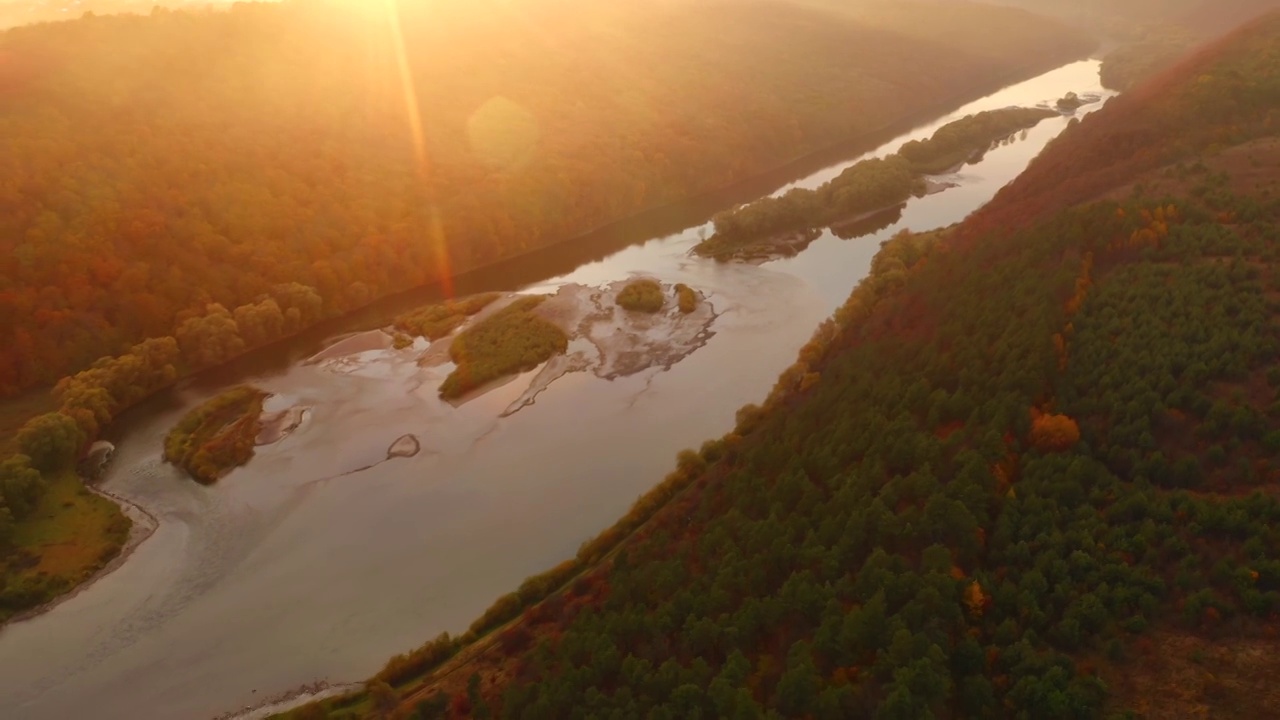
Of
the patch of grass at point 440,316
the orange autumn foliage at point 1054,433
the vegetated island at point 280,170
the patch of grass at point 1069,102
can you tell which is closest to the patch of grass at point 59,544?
the vegetated island at point 280,170

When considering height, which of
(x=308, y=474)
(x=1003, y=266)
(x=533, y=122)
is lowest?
(x=308, y=474)

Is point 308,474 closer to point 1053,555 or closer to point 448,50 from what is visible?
point 1053,555

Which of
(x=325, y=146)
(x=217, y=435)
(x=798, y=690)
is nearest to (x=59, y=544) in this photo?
(x=217, y=435)

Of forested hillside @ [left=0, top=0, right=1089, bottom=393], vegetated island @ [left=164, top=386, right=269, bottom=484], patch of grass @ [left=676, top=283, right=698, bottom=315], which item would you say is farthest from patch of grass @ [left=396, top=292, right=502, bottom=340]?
patch of grass @ [left=676, top=283, right=698, bottom=315]

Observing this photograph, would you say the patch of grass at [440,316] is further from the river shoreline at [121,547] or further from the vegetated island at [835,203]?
the vegetated island at [835,203]

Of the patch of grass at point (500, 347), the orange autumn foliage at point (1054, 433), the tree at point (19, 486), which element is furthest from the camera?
the patch of grass at point (500, 347)

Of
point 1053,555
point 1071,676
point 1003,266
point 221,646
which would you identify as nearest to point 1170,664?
point 1071,676

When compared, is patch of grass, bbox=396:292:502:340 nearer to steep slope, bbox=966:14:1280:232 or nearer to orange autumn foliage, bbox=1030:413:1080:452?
steep slope, bbox=966:14:1280:232
